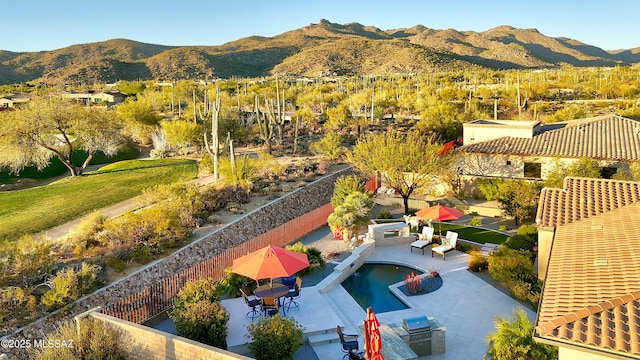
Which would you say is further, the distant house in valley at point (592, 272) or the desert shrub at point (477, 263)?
the desert shrub at point (477, 263)

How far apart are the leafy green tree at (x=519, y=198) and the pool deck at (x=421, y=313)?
6171 millimetres

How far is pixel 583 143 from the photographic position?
25.5 meters

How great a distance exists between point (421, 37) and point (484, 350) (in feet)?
594

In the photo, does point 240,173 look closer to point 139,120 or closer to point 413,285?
point 413,285

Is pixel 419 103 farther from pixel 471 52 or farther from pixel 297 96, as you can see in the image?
pixel 471 52

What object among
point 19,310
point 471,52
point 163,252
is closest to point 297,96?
point 163,252

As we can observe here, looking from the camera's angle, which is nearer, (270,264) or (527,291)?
(270,264)

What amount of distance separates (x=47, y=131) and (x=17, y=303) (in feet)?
64.9

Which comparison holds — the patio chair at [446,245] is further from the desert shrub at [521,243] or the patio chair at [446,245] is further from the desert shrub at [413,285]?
the desert shrub at [413,285]

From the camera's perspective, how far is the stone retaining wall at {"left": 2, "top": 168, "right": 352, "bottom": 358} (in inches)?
484

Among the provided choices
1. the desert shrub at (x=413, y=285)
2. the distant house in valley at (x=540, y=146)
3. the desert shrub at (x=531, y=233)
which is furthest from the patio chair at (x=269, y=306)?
the distant house in valley at (x=540, y=146)

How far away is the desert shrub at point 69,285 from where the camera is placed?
12.6m

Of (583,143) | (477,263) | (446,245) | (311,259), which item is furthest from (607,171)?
(311,259)

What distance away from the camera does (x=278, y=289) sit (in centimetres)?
1313
